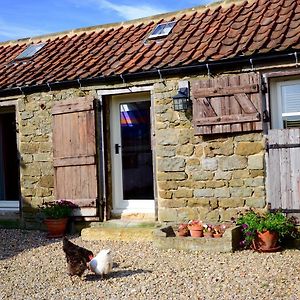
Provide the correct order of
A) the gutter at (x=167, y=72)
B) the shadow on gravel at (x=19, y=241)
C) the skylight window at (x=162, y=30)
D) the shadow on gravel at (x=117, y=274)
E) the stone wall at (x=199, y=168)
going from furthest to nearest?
1. the skylight window at (x=162, y=30)
2. the shadow on gravel at (x=19, y=241)
3. the stone wall at (x=199, y=168)
4. the gutter at (x=167, y=72)
5. the shadow on gravel at (x=117, y=274)

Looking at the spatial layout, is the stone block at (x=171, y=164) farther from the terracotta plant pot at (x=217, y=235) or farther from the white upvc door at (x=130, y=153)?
the terracotta plant pot at (x=217, y=235)

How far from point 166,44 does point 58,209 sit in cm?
348

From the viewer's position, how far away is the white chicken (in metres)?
5.66

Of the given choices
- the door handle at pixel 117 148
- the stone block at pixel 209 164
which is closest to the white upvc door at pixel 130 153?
the door handle at pixel 117 148

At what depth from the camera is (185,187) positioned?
8.00 meters

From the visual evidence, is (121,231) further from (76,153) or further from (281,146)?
(281,146)

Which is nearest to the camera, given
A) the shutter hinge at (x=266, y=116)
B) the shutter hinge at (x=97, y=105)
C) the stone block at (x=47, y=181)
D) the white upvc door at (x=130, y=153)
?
the shutter hinge at (x=266, y=116)

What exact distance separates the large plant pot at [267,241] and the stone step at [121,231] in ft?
5.96

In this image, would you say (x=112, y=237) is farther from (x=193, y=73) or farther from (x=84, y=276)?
(x=193, y=73)

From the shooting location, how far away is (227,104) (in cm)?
761

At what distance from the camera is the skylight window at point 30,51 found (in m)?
10.7

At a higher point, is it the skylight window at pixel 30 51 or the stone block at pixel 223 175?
the skylight window at pixel 30 51

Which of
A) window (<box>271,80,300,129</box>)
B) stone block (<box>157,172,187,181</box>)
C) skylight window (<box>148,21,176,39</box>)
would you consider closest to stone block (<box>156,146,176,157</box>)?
stone block (<box>157,172,187,181</box>)

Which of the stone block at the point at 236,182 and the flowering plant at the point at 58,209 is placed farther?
the flowering plant at the point at 58,209
